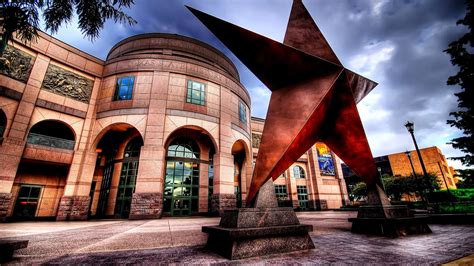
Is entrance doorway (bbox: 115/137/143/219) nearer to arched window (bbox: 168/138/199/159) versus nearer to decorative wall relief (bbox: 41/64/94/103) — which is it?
arched window (bbox: 168/138/199/159)

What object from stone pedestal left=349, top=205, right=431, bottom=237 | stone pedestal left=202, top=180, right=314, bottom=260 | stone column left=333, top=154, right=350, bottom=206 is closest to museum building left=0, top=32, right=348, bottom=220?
stone pedestal left=349, top=205, right=431, bottom=237

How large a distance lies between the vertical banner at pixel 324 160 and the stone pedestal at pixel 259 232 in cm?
2509

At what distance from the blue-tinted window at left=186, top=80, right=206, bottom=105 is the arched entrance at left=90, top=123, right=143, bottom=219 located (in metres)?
4.95

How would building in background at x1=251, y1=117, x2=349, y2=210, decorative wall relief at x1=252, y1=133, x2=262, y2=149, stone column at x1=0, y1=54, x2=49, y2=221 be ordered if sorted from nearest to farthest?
stone column at x1=0, y1=54, x2=49, y2=221, decorative wall relief at x1=252, y1=133, x2=262, y2=149, building in background at x1=251, y1=117, x2=349, y2=210

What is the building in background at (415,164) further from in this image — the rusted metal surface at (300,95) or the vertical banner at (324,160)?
the rusted metal surface at (300,95)

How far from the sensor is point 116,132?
52.4ft

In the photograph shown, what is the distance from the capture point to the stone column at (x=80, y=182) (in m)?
12.3

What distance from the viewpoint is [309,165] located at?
2606cm

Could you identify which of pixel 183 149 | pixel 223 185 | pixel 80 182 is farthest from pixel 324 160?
pixel 80 182

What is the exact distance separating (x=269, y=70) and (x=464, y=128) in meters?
13.2

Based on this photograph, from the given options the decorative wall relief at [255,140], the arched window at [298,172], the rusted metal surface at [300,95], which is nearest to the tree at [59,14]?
the rusted metal surface at [300,95]

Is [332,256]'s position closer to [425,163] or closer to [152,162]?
[152,162]

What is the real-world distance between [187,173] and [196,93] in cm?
637

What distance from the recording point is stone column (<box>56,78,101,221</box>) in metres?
12.3
